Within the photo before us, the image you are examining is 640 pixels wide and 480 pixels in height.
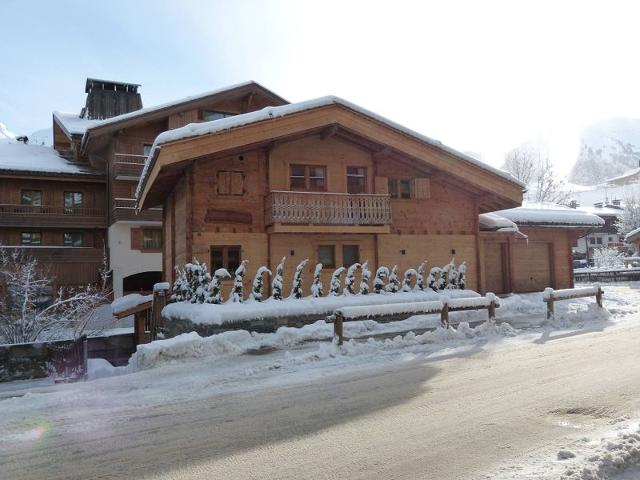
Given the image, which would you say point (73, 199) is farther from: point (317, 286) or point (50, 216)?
point (317, 286)

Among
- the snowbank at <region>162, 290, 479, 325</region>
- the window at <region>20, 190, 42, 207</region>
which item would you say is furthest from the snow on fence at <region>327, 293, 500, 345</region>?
the window at <region>20, 190, 42, 207</region>

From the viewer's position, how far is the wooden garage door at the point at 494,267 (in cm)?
2375

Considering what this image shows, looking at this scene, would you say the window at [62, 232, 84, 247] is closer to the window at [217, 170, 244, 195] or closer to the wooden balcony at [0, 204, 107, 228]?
the wooden balcony at [0, 204, 107, 228]

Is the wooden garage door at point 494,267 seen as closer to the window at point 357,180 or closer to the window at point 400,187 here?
the window at point 400,187

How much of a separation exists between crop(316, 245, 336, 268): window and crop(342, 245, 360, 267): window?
1.28 feet

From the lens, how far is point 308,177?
18156mm

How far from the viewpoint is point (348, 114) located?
56.3 feet

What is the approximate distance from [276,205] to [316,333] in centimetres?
506

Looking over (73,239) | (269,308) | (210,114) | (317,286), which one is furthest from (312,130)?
(73,239)

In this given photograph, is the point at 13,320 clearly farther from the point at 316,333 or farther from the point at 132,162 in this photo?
the point at 132,162

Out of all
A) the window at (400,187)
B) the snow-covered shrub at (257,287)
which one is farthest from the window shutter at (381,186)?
the snow-covered shrub at (257,287)

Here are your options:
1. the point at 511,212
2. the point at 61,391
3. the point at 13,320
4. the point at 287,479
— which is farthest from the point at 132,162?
the point at 287,479

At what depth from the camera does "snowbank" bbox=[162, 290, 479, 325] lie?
13.5 m

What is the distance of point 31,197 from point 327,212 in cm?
2228
